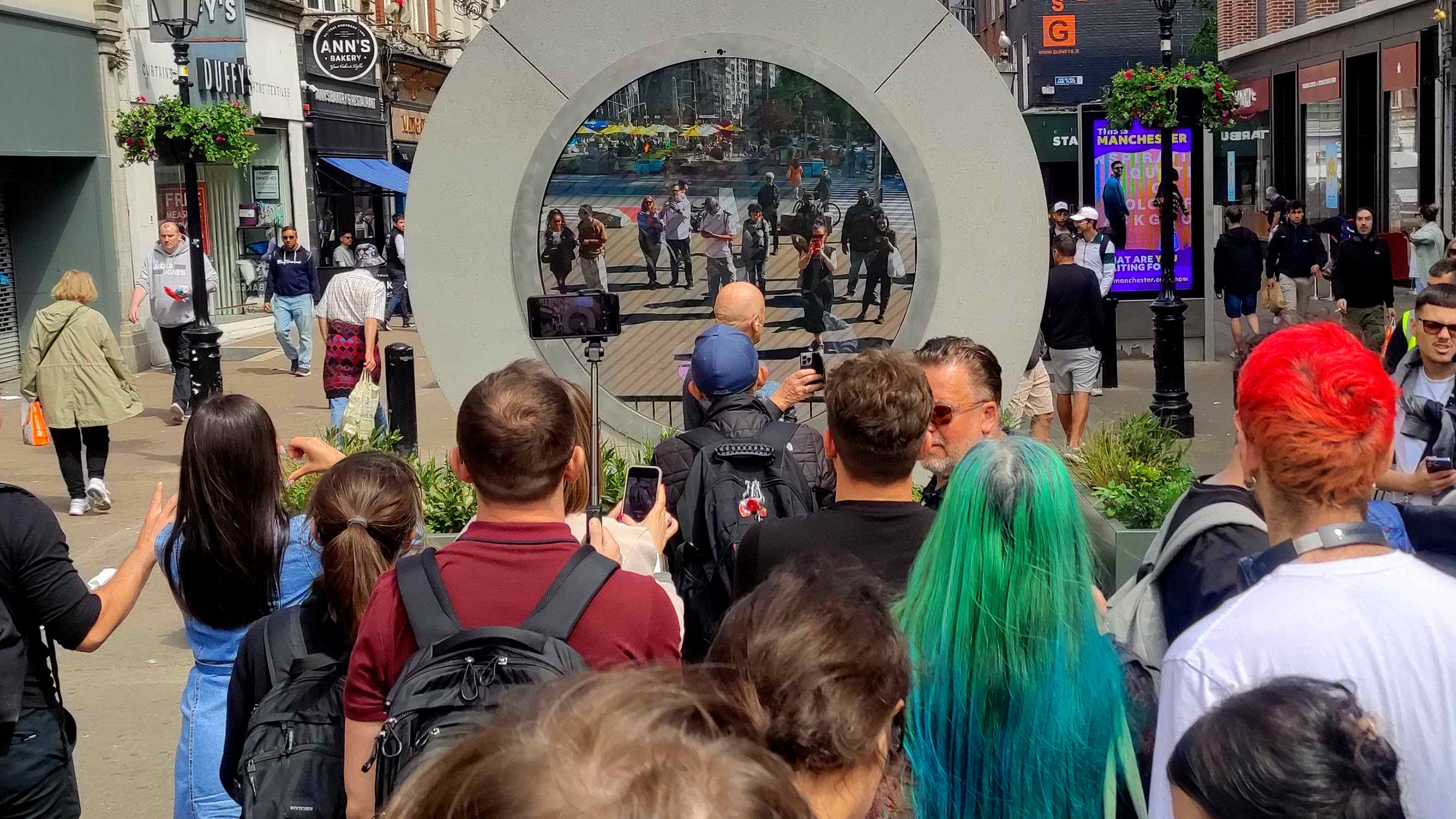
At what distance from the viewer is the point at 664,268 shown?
7566 mm

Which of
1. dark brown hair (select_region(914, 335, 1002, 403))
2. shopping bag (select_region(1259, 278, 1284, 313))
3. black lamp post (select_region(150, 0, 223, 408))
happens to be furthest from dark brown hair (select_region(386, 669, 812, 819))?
shopping bag (select_region(1259, 278, 1284, 313))

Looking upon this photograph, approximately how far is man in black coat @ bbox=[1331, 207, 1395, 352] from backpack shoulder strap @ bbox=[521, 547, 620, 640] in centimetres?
1261

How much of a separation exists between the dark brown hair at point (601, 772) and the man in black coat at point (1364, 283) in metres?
13.9

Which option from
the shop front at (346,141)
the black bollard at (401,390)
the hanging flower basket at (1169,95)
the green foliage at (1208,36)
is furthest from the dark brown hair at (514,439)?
the green foliage at (1208,36)

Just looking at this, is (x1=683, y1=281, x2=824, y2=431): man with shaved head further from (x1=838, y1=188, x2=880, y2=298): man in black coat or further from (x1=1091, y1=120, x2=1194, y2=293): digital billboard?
(x1=1091, y1=120, x2=1194, y2=293): digital billboard

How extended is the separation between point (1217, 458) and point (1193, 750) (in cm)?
994

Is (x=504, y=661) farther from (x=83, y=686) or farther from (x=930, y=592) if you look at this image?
(x=83, y=686)

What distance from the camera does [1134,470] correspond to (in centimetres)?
686

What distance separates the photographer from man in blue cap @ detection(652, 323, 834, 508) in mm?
4410

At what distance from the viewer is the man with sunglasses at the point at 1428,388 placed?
193 inches

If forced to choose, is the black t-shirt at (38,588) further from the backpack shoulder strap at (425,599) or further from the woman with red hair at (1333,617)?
the woman with red hair at (1333,617)

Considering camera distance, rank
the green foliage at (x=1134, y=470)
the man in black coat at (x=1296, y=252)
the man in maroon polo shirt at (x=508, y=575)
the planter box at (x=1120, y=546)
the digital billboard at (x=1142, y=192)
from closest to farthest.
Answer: the man in maroon polo shirt at (x=508, y=575)
the planter box at (x=1120, y=546)
the green foliage at (x=1134, y=470)
the digital billboard at (x=1142, y=192)
the man in black coat at (x=1296, y=252)

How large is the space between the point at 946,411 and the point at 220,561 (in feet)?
6.63

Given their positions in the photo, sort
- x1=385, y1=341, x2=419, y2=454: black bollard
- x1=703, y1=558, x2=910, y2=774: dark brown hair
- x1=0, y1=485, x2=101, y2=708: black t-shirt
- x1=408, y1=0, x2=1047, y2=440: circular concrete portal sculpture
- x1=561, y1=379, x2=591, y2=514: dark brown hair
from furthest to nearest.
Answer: x1=385, y1=341, x2=419, y2=454: black bollard → x1=408, y1=0, x2=1047, y2=440: circular concrete portal sculpture → x1=561, y1=379, x2=591, y2=514: dark brown hair → x1=0, y1=485, x2=101, y2=708: black t-shirt → x1=703, y1=558, x2=910, y2=774: dark brown hair
